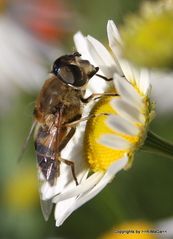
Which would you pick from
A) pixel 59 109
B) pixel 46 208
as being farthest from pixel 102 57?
pixel 46 208

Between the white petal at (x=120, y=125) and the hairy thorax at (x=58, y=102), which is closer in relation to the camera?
the white petal at (x=120, y=125)

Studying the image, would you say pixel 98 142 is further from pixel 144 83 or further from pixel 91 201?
pixel 91 201

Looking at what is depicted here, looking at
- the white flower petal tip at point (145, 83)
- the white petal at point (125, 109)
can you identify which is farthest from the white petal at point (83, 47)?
the white petal at point (125, 109)

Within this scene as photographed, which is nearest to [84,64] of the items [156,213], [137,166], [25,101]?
[156,213]

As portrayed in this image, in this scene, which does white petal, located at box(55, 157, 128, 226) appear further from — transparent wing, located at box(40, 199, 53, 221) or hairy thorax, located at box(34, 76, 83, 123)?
hairy thorax, located at box(34, 76, 83, 123)

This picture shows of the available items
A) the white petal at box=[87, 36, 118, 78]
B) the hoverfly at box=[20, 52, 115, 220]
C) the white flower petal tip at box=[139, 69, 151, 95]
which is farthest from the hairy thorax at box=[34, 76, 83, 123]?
the white flower petal tip at box=[139, 69, 151, 95]

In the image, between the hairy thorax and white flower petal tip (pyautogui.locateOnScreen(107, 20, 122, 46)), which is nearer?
white flower petal tip (pyautogui.locateOnScreen(107, 20, 122, 46))

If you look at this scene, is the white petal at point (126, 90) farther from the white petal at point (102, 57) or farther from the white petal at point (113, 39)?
the white petal at point (102, 57)
